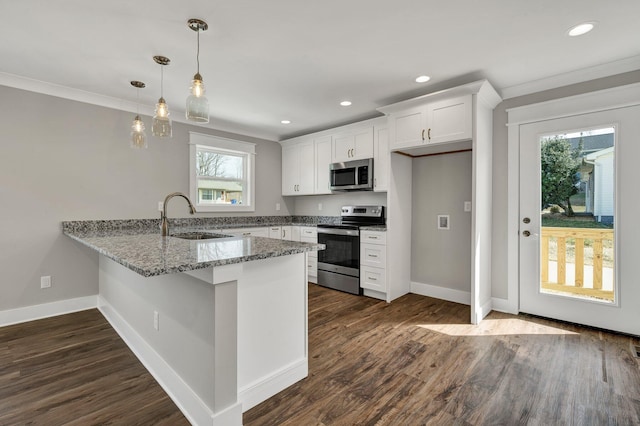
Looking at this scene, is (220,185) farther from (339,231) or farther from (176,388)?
(176,388)

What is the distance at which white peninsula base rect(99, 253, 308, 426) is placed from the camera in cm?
152

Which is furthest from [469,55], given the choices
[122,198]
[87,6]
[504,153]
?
[122,198]

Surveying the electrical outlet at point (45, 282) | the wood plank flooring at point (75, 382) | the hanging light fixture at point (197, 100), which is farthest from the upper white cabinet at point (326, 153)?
the electrical outlet at point (45, 282)

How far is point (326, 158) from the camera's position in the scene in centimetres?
464

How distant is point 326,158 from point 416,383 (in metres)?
3.35

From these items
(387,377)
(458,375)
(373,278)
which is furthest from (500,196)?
(387,377)

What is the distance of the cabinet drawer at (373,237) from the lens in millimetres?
3730

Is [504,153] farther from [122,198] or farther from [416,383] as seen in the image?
[122,198]

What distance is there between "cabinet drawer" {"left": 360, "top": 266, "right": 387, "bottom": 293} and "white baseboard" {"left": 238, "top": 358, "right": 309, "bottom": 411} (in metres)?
1.84

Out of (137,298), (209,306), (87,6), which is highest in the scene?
(87,6)

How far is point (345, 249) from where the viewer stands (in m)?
4.12

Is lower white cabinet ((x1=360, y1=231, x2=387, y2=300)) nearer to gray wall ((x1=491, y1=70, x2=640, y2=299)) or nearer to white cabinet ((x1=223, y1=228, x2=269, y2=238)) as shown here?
gray wall ((x1=491, y1=70, x2=640, y2=299))

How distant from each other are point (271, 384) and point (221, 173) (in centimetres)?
353

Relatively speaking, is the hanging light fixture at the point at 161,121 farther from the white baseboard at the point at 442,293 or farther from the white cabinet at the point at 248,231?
the white baseboard at the point at 442,293
